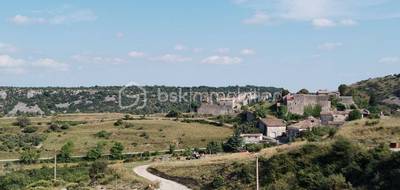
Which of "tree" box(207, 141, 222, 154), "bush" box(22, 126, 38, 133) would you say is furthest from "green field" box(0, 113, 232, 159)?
"tree" box(207, 141, 222, 154)

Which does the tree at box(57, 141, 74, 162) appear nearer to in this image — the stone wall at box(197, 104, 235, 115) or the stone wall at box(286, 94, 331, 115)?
the stone wall at box(286, 94, 331, 115)

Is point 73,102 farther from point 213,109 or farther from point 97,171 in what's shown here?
point 97,171

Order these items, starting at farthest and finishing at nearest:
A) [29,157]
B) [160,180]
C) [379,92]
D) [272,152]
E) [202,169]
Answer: [379,92] → [29,157] → [160,180] → [202,169] → [272,152]

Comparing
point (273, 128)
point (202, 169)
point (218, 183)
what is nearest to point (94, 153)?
point (273, 128)

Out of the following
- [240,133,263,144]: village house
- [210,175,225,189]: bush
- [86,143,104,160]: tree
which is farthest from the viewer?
[240,133,263,144]: village house

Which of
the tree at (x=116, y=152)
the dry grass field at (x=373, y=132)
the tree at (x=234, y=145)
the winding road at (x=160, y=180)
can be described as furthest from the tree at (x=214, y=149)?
the dry grass field at (x=373, y=132)

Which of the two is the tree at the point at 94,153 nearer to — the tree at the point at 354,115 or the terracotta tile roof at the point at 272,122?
the terracotta tile roof at the point at 272,122

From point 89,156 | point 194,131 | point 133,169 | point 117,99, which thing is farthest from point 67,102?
point 133,169

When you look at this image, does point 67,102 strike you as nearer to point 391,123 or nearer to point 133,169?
point 133,169

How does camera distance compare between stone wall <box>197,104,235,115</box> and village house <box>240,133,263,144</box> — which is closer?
village house <box>240,133,263,144</box>
